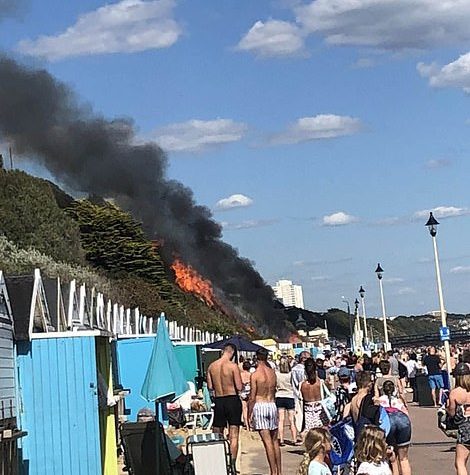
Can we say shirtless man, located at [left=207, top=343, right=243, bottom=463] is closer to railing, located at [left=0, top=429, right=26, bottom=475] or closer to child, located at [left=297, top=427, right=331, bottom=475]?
railing, located at [left=0, top=429, right=26, bottom=475]

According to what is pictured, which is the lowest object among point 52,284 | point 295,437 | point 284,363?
point 295,437

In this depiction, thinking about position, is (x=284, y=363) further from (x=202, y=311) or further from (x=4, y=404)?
(x=202, y=311)

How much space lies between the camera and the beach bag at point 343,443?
39.9 feet

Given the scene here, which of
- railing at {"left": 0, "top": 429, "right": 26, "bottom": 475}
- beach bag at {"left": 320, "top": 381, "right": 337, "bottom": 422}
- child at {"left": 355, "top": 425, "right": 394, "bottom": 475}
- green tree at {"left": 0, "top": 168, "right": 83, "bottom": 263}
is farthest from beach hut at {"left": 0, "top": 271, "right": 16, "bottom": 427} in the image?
green tree at {"left": 0, "top": 168, "right": 83, "bottom": 263}

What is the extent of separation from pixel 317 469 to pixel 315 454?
0.15m

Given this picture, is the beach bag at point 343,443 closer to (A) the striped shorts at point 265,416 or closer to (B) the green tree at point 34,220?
(A) the striped shorts at point 265,416

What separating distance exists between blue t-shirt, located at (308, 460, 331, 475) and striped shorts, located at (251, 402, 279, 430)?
4.95 metres

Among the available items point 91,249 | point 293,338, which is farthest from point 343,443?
point 293,338

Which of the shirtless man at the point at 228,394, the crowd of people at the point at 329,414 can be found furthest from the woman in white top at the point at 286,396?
the shirtless man at the point at 228,394

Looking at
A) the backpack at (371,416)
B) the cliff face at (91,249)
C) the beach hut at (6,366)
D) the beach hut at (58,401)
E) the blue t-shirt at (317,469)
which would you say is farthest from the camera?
the cliff face at (91,249)

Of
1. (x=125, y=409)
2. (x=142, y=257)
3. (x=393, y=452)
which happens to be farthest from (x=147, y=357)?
(x=142, y=257)

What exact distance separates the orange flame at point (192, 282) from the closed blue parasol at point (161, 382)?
71158 millimetres

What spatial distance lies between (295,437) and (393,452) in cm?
752

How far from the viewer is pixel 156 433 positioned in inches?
499
